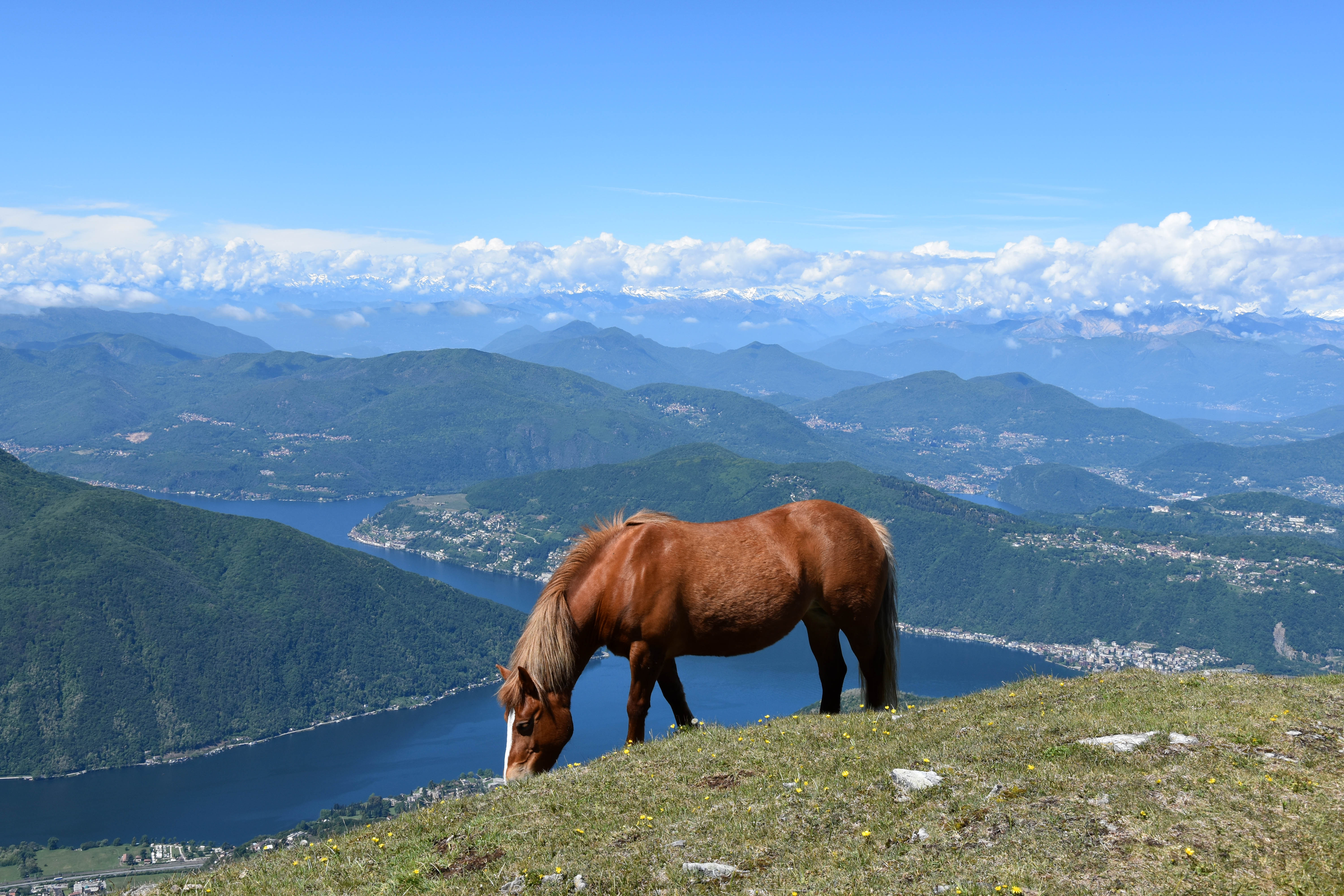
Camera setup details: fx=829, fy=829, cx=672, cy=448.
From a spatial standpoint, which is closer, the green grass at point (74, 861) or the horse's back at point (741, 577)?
the horse's back at point (741, 577)

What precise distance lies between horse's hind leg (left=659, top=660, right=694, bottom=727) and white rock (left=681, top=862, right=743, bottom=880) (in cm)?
525

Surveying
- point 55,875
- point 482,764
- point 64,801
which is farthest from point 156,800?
point 482,764

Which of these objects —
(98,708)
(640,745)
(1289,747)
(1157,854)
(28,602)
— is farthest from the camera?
(28,602)

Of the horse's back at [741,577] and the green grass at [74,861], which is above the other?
the horse's back at [741,577]

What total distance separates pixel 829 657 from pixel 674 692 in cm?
286

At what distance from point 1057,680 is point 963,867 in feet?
30.5

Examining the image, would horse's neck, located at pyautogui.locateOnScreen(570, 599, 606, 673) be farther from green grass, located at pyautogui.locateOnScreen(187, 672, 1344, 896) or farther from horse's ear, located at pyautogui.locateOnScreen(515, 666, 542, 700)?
green grass, located at pyautogui.locateOnScreen(187, 672, 1344, 896)

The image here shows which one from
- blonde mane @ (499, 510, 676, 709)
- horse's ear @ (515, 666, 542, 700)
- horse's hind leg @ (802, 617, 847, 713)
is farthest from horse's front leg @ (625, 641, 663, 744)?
horse's hind leg @ (802, 617, 847, 713)

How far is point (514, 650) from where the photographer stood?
13562mm

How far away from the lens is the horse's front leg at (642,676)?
1333 cm

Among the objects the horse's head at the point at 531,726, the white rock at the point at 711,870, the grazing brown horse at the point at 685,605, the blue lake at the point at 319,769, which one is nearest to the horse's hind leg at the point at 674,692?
the grazing brown horse at the point at 685,605

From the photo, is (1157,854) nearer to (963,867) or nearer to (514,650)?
(963,867)

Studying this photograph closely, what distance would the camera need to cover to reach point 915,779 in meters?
9.97

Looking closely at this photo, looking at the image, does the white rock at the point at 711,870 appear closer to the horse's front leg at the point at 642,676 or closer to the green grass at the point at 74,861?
the horse's front leg at the point at 642,676
